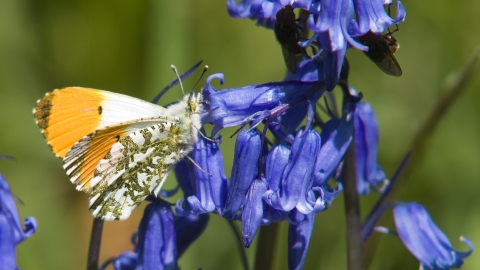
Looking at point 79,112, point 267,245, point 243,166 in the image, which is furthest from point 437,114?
point 79,112

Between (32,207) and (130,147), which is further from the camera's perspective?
(32,207)

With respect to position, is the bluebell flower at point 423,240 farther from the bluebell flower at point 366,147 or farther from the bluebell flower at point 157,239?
the bluebell flower at point 157,239

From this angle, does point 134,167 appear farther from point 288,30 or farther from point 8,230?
point 288,30

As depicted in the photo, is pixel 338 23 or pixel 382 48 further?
pixel 382 48

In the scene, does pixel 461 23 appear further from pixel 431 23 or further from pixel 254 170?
pixel 254 170

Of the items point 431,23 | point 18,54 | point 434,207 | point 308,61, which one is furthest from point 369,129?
point 18,54

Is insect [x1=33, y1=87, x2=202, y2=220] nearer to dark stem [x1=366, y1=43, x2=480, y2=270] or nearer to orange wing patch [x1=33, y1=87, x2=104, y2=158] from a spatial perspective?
orange wing patch [x1=33, y1=87, x2=104, y2=158]
